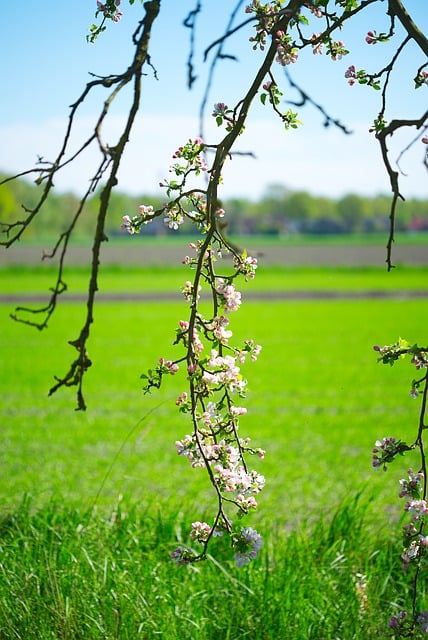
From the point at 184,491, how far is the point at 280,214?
1998 inches

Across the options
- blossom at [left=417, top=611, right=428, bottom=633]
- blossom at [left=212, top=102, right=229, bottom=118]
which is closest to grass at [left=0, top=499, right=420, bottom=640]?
blossom at [left=417, top=611, right=428, bottom=633]

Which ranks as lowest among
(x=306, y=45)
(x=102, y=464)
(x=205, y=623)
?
(x=102, y=464)

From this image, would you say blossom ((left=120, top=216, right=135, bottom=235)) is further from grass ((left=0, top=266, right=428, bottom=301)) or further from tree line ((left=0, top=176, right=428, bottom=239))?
tree line ((left=0, top=176, right=428, bottom=239))

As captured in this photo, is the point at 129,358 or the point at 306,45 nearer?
the point at 306,45

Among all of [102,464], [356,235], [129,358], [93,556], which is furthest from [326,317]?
[356,235]

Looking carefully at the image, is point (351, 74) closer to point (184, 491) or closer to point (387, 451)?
point (387, 451)

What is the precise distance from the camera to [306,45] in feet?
5.01

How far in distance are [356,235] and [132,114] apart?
4938 cm

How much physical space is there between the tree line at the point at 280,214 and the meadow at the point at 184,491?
30.6 meters

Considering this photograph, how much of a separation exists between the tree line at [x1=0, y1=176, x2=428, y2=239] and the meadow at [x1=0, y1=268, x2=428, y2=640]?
3061 cm

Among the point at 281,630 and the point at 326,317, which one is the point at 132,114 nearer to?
the point at 281,630

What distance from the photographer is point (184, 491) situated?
380 cm

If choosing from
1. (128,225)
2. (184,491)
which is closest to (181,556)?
(128,225)

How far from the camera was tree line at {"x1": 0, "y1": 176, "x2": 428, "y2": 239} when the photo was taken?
40.9 meters
